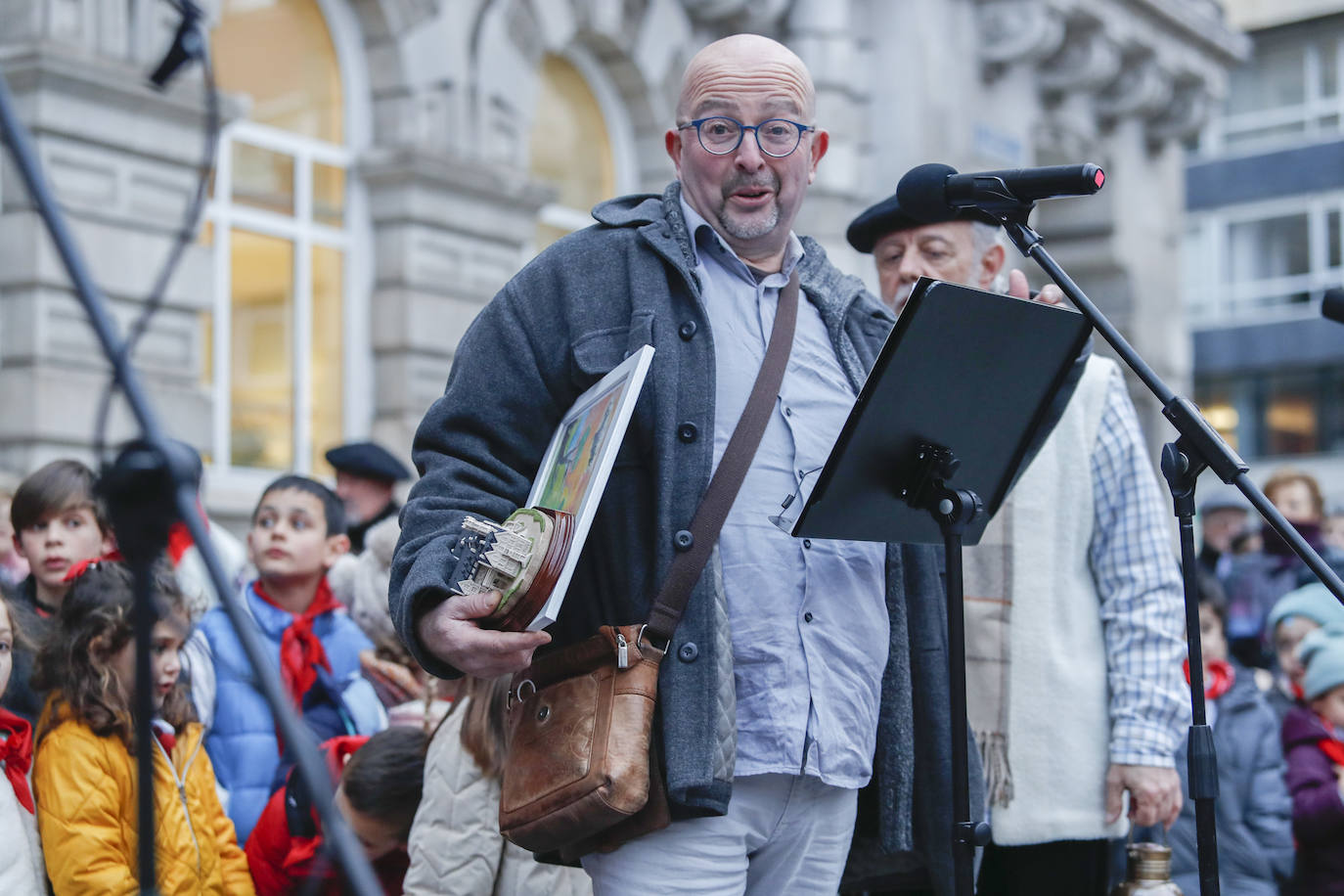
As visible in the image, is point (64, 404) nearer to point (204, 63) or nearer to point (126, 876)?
point (126, 876)

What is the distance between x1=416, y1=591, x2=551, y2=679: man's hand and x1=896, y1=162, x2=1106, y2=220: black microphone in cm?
116

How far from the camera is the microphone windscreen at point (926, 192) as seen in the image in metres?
3.14

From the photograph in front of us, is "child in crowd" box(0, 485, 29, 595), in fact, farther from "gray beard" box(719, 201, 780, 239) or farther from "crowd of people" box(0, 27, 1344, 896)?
"gray beard" box(719, 201, 780, 239)

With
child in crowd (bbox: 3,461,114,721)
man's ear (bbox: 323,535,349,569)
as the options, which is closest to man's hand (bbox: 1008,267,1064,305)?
child in crowd (bbox: 3,461,114,721)

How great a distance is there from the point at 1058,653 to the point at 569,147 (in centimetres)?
827

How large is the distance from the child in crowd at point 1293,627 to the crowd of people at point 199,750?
10.1ft

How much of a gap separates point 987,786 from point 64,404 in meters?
5.12

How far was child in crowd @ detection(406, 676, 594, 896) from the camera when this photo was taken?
393 centimetres

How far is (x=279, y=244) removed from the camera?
31.5ft

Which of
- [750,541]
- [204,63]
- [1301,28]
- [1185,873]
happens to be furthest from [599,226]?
[1301,28]

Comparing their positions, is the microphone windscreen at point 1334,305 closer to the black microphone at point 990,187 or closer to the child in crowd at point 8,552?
the black microphone at point 990,187

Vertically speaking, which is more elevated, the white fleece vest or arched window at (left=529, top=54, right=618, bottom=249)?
arched window at (left=529, top=54, right=618, bottom=249)

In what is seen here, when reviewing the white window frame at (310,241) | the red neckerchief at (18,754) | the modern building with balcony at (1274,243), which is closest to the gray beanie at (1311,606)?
the red neckerchief at (18,754)

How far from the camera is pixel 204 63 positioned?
188 centimetres
